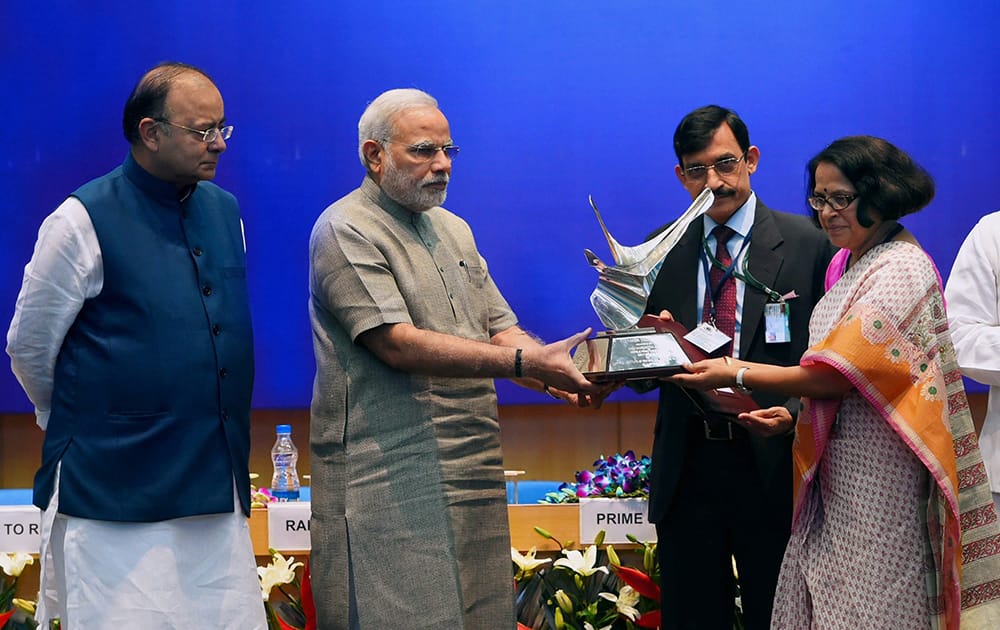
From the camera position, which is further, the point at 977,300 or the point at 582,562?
the point at 582,562

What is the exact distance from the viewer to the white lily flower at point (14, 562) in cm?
364

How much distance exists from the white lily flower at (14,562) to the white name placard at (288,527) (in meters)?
0.75

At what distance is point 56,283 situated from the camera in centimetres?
250

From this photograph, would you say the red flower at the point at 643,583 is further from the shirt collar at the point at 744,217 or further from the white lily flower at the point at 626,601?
the shirt collar at the point at 744,217

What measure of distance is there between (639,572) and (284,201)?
75.3 inches

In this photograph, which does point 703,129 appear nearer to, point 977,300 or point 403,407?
point 977,300

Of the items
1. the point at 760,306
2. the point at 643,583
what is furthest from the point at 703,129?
the point at 643,583

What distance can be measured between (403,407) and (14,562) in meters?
1.66

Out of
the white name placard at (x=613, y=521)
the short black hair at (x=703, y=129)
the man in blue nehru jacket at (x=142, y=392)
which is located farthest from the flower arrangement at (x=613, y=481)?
the man in blue nehru jacket at (x=142, y=392)

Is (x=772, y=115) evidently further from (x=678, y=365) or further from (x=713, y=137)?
(x=678, y=365)

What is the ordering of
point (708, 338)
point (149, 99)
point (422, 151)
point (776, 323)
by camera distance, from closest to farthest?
point (149, 99), point (422, 151), point (708, 338), point (776, 323)

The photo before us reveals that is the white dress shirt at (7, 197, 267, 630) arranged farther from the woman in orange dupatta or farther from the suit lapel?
the suit lapel

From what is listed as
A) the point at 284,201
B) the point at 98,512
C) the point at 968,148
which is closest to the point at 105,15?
the point at 284,201

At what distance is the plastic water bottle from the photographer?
157 inches
